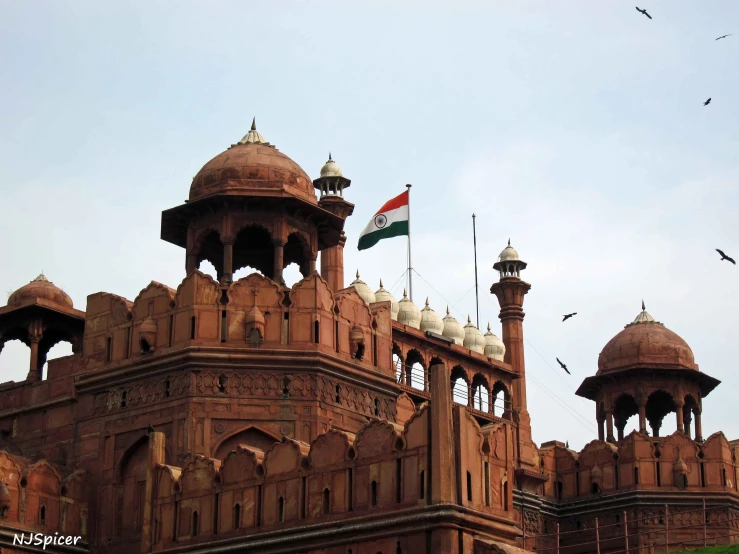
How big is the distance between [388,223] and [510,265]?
5.86 m

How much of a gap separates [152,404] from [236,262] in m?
5.57

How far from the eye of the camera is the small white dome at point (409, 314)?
147 ft

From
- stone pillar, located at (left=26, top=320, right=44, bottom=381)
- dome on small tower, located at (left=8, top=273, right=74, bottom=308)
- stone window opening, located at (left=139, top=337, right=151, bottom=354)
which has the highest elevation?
dome on small tower, located at (left=8, top=273, right=74, bottom=308)

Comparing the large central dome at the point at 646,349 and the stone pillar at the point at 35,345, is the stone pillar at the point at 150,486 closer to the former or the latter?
the stone pillar at the point at 35,345

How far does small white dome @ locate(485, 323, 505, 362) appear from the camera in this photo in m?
47.1

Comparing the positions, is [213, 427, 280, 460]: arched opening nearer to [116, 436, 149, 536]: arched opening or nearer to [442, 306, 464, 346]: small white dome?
[116, 436, 149, 536]: arched opening

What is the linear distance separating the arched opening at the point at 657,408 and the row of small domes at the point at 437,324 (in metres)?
5.14

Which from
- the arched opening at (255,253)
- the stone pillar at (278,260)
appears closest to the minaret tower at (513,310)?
the arched opening at (255,253)

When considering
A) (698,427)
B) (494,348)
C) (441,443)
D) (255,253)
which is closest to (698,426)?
(698,427)

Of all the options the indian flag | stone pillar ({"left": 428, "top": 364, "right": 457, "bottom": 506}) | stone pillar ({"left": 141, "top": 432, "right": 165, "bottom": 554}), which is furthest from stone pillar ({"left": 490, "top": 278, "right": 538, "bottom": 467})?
stone pillar ({"left": 428, "top": 364, "right": 457, "bottom": 506})

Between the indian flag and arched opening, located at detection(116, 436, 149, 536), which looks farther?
the indian flag

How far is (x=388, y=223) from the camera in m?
45.0

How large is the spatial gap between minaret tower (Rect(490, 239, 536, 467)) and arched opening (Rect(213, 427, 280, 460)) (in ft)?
58.9

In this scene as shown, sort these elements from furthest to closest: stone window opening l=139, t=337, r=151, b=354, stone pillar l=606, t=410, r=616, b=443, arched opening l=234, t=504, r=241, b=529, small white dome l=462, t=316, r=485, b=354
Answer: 1. small white dome l=462, t=316, r=485, b=354
2. stone pillar l=606, t=410, r=616, b=443
3. stone window opening l=139, t=337, r=151, b=354
4. arched opening l=234, t=504, r=241, b=529
